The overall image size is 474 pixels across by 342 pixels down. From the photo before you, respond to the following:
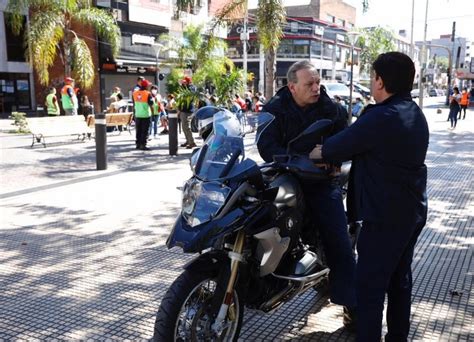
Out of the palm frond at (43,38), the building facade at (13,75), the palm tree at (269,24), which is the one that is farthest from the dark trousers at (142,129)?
the building facade at (13,75)

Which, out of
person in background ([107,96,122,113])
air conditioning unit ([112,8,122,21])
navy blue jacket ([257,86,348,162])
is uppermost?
air conditioning unit ([112,8,122,21])

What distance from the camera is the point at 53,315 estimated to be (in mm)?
3688

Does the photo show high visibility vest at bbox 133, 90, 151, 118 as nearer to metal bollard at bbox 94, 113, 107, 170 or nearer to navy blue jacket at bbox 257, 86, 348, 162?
metal bollard at bbox 94, 113, 107, 170

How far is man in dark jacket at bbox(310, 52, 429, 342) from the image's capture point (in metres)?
2.63

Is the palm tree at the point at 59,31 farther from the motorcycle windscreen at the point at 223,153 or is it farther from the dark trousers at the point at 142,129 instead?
the motorcycle windscreen at the point at 223,153

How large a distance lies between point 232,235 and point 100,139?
7.55 metres

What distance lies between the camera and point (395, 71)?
2.67 m

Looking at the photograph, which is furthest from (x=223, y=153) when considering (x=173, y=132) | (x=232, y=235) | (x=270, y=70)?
(x=270, y=70)

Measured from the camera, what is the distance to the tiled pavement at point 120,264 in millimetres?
3529

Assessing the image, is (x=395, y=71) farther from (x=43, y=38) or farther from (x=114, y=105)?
(x=43, y=38)

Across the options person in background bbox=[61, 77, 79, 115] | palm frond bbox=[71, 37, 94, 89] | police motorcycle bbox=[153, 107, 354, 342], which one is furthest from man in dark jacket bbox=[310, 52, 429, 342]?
palm frond bbox=[71, 37, 94, 89]

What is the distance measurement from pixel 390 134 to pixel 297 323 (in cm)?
167

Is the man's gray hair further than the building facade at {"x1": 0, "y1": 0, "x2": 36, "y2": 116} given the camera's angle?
No

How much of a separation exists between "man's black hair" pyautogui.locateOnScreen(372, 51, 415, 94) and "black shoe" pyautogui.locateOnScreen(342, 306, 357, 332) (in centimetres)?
156
